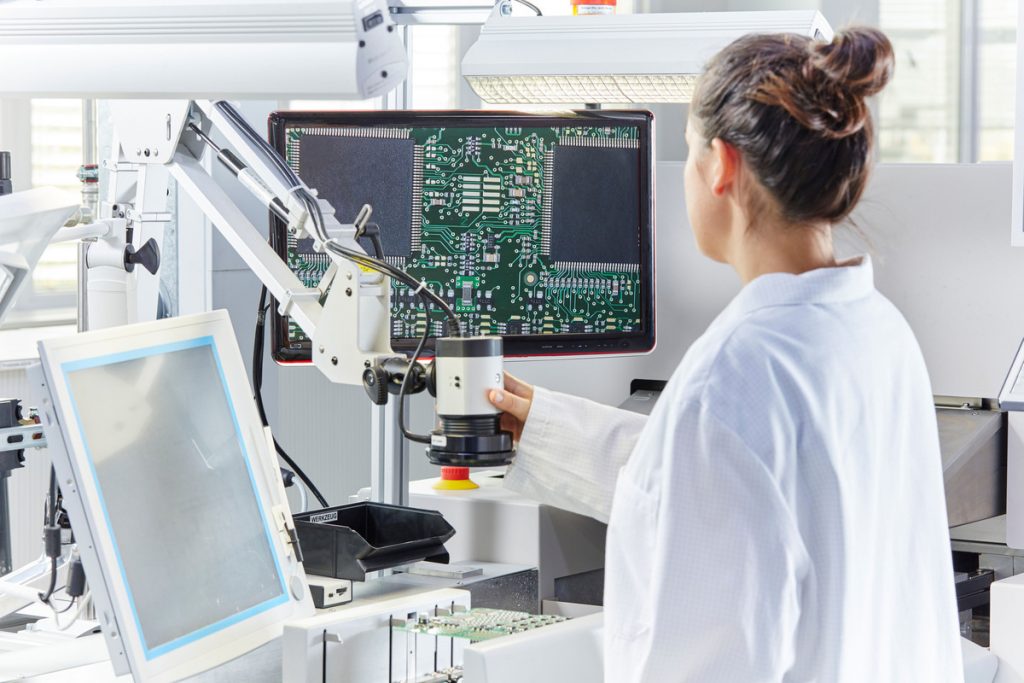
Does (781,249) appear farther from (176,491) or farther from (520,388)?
(176,491)

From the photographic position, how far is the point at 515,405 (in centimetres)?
141

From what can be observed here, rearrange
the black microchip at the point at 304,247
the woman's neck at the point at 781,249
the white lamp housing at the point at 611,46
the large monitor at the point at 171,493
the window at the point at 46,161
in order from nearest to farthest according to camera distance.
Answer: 1. the woman's neck at the point at 781,249
2. the large monitor at the point at 171,493
3. the white lamp housing at the point at 611,46
4. the black microchip at the point at 304,247
5. the window at the point at 46,161

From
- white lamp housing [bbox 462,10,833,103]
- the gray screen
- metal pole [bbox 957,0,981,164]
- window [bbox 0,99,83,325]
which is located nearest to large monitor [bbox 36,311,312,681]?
the gray screen

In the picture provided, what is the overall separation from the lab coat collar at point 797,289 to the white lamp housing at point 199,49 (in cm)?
36

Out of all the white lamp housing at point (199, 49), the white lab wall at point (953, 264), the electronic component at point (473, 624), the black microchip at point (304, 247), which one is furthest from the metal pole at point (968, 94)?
the white lamp housing at point (199, 49)

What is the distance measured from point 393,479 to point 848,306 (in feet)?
3.19

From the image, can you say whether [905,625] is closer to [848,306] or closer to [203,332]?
[848,306]

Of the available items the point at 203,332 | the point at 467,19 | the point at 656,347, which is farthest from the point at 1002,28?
the point at 203,332

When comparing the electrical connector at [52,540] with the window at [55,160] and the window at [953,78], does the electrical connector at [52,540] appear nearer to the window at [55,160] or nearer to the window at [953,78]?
the window at [55,160]

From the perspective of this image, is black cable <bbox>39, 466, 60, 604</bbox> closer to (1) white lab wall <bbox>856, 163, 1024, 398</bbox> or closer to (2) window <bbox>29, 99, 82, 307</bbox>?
(1) white lab wall <bbox>856, 163, 1024, 398</bbox>

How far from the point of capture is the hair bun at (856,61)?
3.14 ft

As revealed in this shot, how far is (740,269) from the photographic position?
1001 mm

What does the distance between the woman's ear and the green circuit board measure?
865 mm

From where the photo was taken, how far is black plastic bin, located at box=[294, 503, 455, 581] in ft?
4.57
